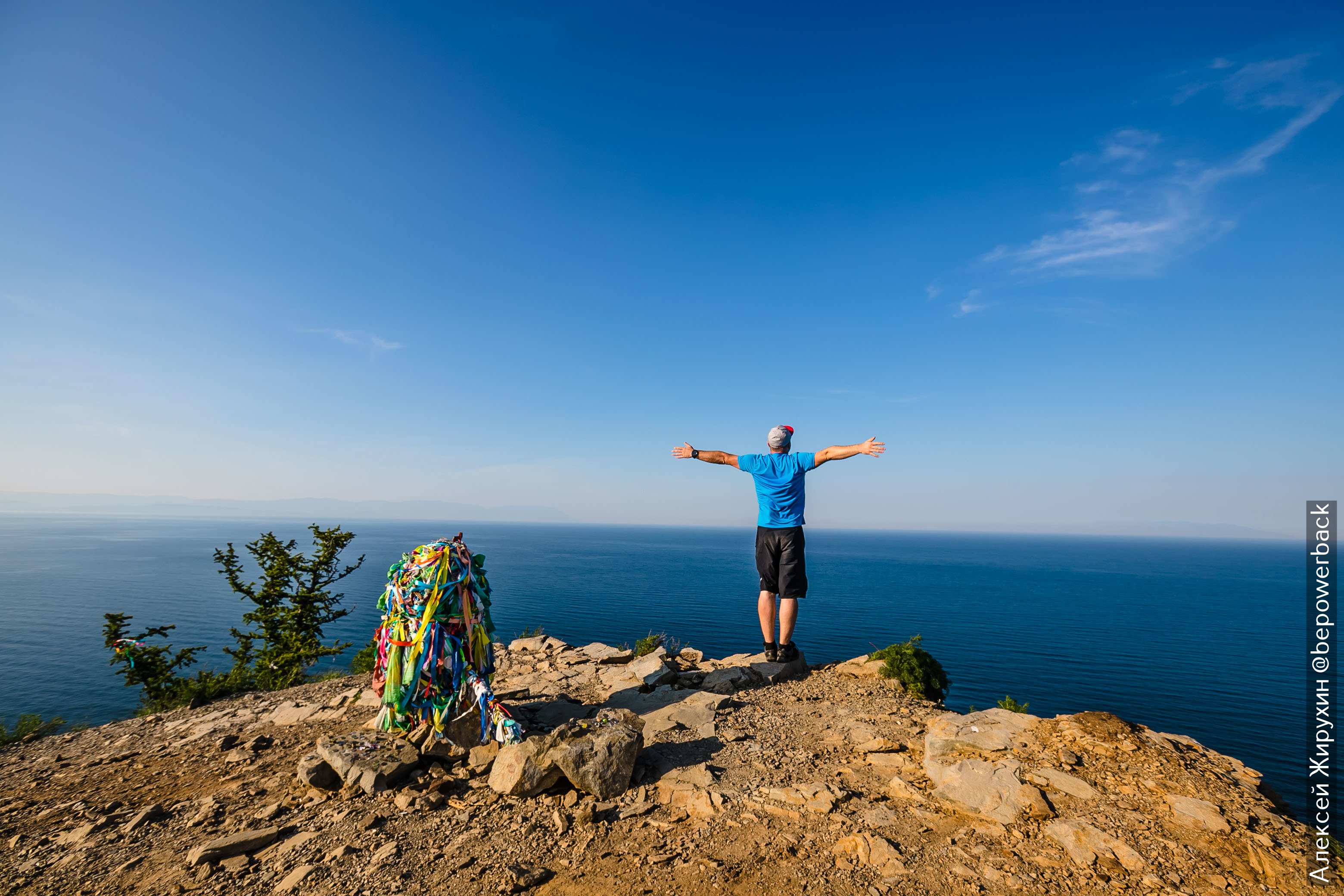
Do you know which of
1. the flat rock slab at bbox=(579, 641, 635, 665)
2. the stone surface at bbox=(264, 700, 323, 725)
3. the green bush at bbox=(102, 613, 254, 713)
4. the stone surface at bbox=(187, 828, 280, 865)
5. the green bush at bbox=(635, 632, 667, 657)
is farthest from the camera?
the green bush at bbox=(102, 613, 254, 713)

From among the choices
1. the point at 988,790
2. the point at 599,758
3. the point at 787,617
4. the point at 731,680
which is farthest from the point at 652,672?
the point at 988,790

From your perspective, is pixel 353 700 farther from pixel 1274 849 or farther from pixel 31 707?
pixel 31 707

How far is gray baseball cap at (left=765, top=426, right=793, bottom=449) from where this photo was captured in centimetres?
813

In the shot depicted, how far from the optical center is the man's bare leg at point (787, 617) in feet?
26.7

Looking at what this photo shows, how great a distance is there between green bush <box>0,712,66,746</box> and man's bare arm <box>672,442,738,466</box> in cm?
1033

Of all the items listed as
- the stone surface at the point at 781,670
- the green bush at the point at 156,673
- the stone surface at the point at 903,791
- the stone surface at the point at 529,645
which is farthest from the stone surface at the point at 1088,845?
the green bush at the point at 156,673

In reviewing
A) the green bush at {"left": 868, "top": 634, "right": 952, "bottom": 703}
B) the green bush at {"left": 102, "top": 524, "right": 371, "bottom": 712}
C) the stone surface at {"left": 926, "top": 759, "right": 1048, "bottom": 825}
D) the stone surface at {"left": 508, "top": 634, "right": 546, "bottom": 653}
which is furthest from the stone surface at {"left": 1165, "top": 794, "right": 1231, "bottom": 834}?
the green bush at {"left": 102, "top": 524, "right": 371, "bottom": 712}

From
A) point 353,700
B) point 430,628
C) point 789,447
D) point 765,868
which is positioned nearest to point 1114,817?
point 765,868

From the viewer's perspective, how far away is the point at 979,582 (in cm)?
8400

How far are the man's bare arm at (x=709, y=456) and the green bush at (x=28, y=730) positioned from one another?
407 inches

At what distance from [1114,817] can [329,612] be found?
26621 mm

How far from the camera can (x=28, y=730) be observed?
16.0 meters

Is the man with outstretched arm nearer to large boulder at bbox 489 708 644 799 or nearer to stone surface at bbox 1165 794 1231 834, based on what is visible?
large boulder at bbox 489 708 644 799

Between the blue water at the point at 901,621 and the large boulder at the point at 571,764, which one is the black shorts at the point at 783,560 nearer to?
the large boulder at the point at 571,764
